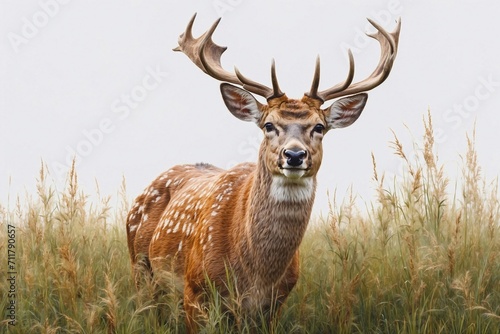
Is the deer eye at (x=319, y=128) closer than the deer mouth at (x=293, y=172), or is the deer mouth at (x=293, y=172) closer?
the deer mouth at (x=293, y=172)

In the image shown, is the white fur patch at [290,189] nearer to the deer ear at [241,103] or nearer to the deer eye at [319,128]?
the deer eye at [319,128]

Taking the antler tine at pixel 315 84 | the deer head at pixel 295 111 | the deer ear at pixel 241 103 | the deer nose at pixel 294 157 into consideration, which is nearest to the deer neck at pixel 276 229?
the deer head at pixel 295 111

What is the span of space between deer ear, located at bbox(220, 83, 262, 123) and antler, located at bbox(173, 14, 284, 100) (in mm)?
104

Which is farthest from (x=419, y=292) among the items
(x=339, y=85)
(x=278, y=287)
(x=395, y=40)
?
(x=395, y=40)

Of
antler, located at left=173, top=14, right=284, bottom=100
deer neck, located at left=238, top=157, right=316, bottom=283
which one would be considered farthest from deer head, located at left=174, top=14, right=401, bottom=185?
deer neck, located at left=238, top=157, right=316, bottom=283

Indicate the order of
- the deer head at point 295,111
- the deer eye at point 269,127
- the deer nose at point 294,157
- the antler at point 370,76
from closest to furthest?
the deer nose at point 294,157 < the deer head at point 295,111 < the deer eye at point 269,127 < the antler at point 370,76

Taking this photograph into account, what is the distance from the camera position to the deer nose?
4.25m

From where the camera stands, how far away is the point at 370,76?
5492mm

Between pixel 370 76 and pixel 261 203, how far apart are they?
1.57 meters

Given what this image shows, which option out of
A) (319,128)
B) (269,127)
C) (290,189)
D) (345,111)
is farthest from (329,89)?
(290,189)

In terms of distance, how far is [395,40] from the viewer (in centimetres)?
583

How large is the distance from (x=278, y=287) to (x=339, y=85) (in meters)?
1.55

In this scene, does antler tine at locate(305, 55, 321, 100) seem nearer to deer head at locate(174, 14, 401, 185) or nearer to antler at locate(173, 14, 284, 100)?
deer head at locate(174, 14, 401, 185)

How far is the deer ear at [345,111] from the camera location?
5023 mm
